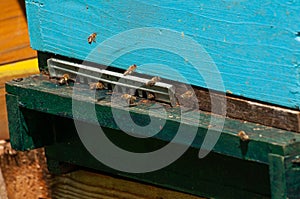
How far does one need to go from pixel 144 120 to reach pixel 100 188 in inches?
29.0

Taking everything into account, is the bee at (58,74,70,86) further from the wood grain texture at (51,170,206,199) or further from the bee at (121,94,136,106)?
the wood grain texture at (51,170,206,199)

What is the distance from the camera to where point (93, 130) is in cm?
290

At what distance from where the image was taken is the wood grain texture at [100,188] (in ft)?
9.60

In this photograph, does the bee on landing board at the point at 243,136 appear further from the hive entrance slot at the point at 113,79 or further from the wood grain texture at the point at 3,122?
the wood grain texture at the point at 3,122

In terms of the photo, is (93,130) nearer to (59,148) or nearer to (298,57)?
(59,148)

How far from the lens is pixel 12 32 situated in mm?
3568

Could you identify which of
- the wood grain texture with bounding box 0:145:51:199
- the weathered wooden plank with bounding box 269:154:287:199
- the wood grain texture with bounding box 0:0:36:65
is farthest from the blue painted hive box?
the wood grain texture with bounding box 0:0:36:65

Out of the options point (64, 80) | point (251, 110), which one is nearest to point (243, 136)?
point (251, 110)

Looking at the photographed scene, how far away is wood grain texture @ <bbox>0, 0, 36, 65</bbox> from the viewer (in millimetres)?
3553

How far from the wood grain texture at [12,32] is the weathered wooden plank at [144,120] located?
0.64m

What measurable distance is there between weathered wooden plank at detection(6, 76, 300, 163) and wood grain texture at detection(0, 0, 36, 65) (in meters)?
0.64

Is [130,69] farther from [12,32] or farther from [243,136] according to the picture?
[12,32]

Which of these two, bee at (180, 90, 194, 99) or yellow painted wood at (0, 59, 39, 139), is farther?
yellow painted wood at (0, 59, 39, 139)

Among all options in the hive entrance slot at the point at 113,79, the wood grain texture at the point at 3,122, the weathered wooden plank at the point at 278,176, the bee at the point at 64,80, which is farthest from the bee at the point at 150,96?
the wood grain texture at the point at 3,122
